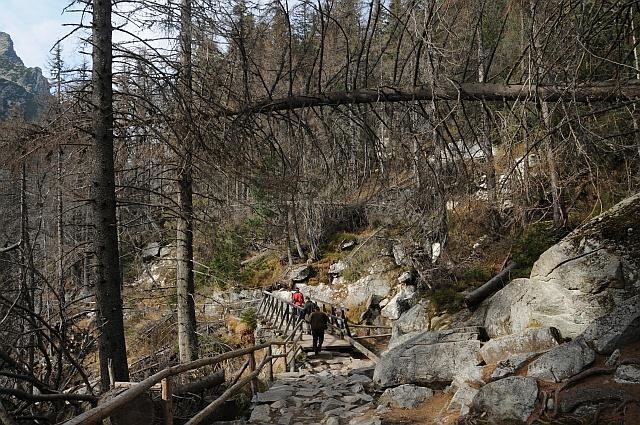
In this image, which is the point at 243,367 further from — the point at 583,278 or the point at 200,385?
the point at 583,278

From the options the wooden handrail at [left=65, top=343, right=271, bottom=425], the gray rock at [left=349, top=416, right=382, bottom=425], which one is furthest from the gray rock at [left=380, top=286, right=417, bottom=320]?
the wooden handrail at [left=65, top=343, right=271, bottom=425]

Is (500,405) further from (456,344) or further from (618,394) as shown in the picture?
(456,344)

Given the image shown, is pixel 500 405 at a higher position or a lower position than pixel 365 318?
higher

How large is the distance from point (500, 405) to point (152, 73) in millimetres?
5103

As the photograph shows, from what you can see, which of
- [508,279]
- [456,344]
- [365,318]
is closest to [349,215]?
[365,318]

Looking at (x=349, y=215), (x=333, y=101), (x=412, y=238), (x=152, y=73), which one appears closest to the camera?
(x=333, y=101)

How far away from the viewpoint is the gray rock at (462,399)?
5.62 metres

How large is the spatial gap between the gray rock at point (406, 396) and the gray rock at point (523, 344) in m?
1.07

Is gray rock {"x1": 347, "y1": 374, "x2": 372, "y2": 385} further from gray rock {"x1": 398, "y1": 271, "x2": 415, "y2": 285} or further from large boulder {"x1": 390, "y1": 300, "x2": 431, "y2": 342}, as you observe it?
gray rock {"x1": 398, "y1": 271, "x2": 415, "y2": 285}

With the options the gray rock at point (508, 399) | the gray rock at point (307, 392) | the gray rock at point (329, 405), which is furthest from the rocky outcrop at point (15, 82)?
Answer: the gray rock at point (508, 399)

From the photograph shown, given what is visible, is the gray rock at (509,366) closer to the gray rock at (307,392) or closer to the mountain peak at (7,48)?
the gray rock at (307,392)

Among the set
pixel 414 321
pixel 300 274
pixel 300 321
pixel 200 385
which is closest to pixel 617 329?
pixel 200 385

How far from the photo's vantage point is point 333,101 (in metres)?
3.59

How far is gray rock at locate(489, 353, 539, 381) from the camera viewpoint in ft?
19.0
